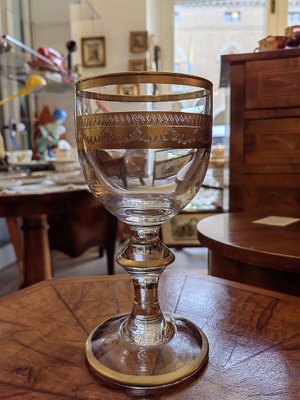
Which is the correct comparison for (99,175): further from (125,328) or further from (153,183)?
(125,328)

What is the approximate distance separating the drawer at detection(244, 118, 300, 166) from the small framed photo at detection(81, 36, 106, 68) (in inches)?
76.0

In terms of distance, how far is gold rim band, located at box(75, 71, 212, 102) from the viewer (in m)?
0.35

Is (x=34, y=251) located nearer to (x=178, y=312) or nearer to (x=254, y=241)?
(x=254, y=241)

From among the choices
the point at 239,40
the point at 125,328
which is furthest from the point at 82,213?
the point at 239,40

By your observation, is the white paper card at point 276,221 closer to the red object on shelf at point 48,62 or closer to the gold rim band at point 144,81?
the gold rim band at point 144,81

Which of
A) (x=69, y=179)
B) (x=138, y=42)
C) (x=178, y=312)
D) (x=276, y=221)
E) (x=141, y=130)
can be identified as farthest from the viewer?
(x=138, y=42)

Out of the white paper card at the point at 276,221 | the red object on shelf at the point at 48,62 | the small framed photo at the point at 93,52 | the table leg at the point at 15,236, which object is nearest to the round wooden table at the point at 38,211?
the table leg at the point at 15,236

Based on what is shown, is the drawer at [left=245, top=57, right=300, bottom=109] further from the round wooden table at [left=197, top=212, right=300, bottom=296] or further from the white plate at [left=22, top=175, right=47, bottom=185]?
the white plate at [left=22, top=175, right=47, bottom=185]

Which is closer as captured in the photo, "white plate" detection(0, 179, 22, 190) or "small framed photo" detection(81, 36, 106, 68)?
"white plate" detection(0, 179, 22, 190)

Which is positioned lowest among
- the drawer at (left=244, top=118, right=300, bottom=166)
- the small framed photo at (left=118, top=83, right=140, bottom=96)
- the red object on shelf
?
the drawer at (left=244, top=118, right=300, bottom=166)

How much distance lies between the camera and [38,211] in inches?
49.2

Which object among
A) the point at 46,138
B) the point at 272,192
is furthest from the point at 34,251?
the point at 272,192

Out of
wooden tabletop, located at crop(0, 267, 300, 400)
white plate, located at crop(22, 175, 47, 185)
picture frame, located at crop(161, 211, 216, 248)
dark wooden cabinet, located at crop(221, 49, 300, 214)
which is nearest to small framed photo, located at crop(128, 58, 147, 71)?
picture frame, located at crop(161, 211, 216, 248)

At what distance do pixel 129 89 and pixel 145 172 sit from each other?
9 centimetres
